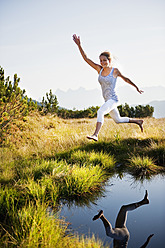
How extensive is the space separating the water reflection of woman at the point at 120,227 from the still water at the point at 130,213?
38 millimetres

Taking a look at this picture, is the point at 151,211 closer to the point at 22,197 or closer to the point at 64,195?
the point at 64,195

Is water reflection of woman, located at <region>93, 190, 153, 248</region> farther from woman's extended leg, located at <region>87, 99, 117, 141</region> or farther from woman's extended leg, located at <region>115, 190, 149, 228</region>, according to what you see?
woman's extended leg, located at <region>87, 99, 117, 141</region>

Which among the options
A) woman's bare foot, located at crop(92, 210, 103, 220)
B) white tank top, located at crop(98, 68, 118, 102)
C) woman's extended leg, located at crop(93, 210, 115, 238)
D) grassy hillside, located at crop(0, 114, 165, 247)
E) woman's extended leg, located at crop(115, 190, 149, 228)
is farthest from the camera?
white tank top, located at crop(98, 68, 118, 102)

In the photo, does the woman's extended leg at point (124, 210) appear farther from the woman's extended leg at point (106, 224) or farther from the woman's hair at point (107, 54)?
the woman's hair at point (107, 54)

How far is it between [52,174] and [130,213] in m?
1.35

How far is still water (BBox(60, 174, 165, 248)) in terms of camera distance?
2.38 meters

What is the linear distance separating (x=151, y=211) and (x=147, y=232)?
1.55 ft

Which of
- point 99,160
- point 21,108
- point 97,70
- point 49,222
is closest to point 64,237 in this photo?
point 49,222

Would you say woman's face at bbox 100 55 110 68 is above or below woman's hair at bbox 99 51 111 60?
below

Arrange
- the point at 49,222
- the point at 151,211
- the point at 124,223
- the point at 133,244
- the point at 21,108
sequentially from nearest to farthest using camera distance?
the point at 133,244 < the point at 49,222 < the point at 124,223 < the point at 151,211 < the point at 21,108

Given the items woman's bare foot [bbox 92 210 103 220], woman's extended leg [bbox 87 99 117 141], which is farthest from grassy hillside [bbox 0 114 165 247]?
woman's extended leg [bbox 87 99 117 141]

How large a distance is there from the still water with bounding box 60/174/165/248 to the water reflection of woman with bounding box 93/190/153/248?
38 mm

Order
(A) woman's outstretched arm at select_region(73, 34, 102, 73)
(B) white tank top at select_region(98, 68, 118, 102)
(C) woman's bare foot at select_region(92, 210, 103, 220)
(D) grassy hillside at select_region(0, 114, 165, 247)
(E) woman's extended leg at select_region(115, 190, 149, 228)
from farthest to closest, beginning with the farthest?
1. (A) woman's outstretched arm at select_region(73, 34, 102, 73)
2. (B) white tank top at select_region(98, 68, 118, 102)
3. (C) woman's bare foot at select_region(92, 210, 103, 220)
4. (E) woman's extended leg at select_region(115, 190, 149, 228)
5. (D) grassy hillside at select_region(0, 114, 165, 247)

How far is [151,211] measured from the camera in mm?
2861
